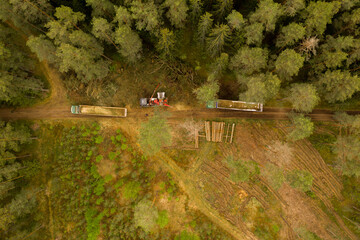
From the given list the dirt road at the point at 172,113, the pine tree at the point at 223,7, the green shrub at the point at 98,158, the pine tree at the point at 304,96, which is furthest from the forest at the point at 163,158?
the pine tree at the point at 304,96

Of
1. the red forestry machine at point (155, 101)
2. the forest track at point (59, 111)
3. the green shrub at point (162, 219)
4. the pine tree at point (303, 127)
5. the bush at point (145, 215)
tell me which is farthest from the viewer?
the forest track at point (59, 111)

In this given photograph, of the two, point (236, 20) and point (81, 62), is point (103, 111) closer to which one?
point (81, 62)

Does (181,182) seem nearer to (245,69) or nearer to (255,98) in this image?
(255,98)

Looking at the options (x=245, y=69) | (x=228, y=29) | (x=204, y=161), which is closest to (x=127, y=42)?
(x=228, y=29)

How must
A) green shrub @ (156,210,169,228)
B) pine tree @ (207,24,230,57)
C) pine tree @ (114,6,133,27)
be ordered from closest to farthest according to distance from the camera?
1. pine tree @ (207,24,230,57)
2. pine tree @ (114,6,133,27)
3. green shrub @ (156,210,169,228)

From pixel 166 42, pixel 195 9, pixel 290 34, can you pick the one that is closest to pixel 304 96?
pixel 290 34

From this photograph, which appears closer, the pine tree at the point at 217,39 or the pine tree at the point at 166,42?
the pine tree at the point at 217,39

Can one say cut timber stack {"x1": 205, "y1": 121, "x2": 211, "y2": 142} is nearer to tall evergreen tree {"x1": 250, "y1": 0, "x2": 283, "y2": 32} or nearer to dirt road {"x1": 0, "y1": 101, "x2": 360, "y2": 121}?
dirt road {"x1": 0, "y1": 101, "x2": 360, "y2": 121}

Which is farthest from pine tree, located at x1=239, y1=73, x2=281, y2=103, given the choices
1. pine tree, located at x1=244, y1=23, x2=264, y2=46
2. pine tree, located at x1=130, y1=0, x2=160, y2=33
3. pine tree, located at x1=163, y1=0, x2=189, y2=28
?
pine tree, located at x1=130, y1=0, x2=160, y2=33

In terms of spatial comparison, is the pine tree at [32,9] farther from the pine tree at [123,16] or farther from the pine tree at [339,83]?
the pine tree at [339,83]

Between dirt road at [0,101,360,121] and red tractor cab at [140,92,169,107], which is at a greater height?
A: red tractor cab at [140,92,169,107]

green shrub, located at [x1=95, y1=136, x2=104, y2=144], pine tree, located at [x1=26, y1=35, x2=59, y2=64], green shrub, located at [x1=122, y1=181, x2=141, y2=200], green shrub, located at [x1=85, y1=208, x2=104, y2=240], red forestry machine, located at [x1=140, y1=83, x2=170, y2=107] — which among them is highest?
pine tree, located at [x1=26, y1=35, x2=59, y2=64]

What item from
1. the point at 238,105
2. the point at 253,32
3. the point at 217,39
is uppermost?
the point at 253,32
